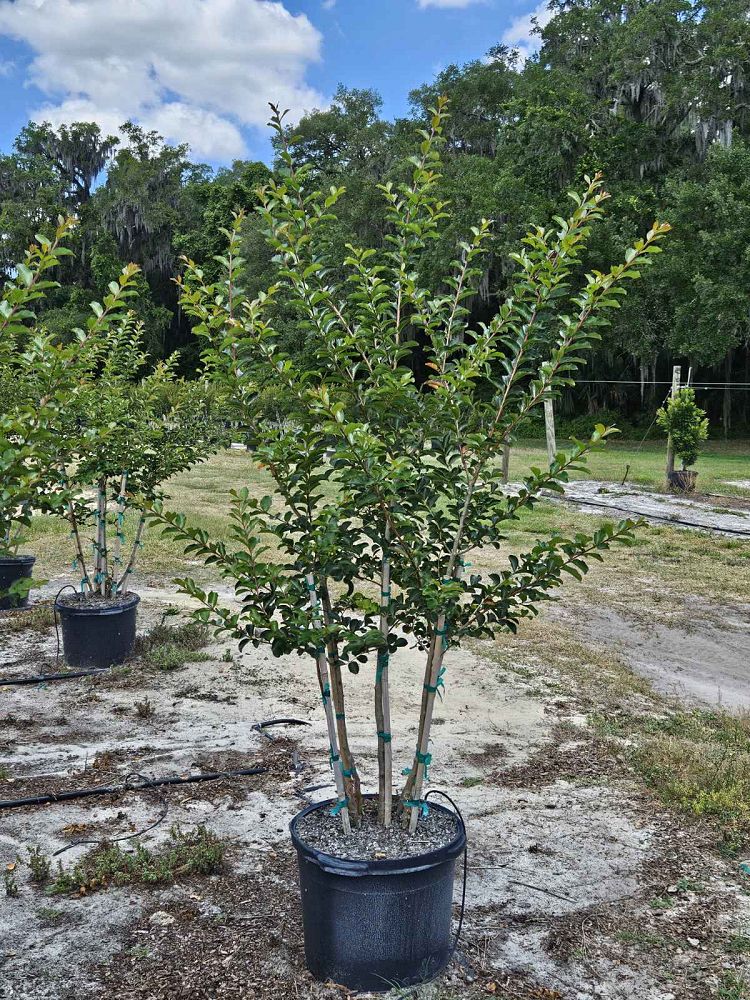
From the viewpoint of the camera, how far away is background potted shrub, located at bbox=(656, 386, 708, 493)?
17.0m

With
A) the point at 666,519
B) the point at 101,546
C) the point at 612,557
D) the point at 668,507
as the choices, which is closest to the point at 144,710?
the point at 101,546

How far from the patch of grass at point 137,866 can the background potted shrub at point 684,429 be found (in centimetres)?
1497

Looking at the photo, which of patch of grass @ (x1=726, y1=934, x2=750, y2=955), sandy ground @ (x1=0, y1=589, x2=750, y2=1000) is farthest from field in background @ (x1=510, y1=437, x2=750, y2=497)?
patch of grass @ (x1=726, y1=934, x2=750, y2=955)

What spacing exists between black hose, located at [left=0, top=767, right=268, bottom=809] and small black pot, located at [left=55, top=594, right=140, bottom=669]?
6.87ft

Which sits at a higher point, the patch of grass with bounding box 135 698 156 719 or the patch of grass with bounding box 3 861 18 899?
the patch of grass with bounding box 3 861 18 899

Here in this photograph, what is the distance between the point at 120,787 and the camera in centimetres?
441

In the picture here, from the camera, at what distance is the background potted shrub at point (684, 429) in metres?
17.0

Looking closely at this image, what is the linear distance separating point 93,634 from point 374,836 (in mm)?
3891

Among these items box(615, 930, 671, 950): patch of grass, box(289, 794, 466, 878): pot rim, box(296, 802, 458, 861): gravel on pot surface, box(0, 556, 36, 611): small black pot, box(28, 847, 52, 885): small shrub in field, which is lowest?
box(615, 930, 671, 950): patch of grass

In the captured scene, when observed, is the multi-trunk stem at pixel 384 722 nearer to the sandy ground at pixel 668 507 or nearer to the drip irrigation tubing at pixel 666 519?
the drip irrigation tubing at pixel 666 519

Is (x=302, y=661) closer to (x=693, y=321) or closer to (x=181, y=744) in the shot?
(x=181, y=744)

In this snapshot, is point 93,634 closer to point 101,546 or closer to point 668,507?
point 101,546

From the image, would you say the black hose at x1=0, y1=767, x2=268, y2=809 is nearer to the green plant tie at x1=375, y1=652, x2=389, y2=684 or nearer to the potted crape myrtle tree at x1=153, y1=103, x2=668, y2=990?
the potted crape myrtle tree at x1=153, y1=103, x2=668, y2=990

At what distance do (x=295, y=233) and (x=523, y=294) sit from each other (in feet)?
2.61
